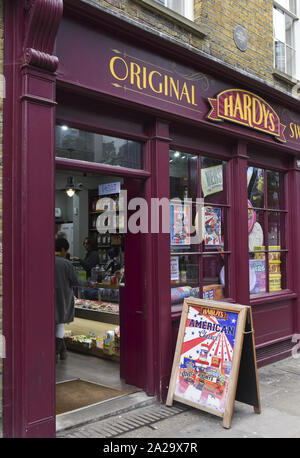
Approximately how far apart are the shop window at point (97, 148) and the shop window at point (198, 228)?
590mm

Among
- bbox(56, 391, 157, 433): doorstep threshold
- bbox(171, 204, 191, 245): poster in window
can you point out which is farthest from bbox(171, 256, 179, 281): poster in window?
bbox(56, 391, 157, 433): doorstep threshold

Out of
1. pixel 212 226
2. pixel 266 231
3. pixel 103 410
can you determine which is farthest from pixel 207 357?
pixel 266 231

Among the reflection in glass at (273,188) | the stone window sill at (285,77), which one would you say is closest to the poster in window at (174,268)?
the reflection in glass at (273,188)

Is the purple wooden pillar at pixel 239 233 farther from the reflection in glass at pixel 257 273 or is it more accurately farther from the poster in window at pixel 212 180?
the reflection in glass at pixel 257 273

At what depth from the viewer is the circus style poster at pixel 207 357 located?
426cm

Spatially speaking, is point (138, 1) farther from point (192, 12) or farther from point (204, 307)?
point (204, 307)

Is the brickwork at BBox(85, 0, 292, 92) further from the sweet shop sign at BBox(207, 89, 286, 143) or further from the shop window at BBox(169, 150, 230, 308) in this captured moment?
the shop window at BBox(169, 150, 230, 308)

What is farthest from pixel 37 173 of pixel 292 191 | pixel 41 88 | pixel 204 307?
pixel 292 191

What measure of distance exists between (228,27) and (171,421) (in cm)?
534

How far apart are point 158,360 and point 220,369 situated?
2.46 ft

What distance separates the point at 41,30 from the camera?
360 cm

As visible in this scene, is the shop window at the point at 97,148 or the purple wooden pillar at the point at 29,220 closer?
the purple wooden pillar at the point at 29,220

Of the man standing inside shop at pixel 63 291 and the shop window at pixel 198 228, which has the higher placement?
the shop window at pixel 198 228

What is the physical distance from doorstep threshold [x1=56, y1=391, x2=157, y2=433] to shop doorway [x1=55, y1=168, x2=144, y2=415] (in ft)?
0.42
